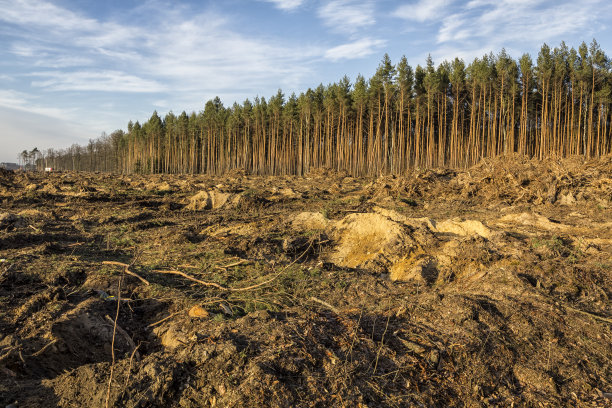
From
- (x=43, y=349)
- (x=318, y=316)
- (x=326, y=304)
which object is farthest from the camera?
(x=326, y=304)

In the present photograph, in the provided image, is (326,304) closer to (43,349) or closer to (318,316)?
(318,316)

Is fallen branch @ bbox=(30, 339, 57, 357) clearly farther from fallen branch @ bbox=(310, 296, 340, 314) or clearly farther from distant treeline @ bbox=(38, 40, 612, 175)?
distant treeline @ bbox=(38, 40, 612, 175)

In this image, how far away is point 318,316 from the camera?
4.59 metres

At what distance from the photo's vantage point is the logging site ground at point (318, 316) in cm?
318

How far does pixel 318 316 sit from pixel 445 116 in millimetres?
41927

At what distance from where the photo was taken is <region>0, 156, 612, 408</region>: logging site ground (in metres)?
3.18

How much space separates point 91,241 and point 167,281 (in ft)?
17.3

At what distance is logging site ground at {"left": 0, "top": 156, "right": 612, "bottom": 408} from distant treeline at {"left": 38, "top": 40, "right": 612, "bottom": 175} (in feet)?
102

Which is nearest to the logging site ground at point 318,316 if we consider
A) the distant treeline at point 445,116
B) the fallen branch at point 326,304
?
the fallen branch at point 326,304

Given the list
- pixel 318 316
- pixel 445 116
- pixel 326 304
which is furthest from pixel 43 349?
pixel 445 116

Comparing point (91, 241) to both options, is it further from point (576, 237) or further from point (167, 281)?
point (576, 237)

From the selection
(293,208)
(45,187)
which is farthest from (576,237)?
(45,187)

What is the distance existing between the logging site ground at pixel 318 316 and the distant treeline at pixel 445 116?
30962mm

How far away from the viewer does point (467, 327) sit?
4281 millimetres
